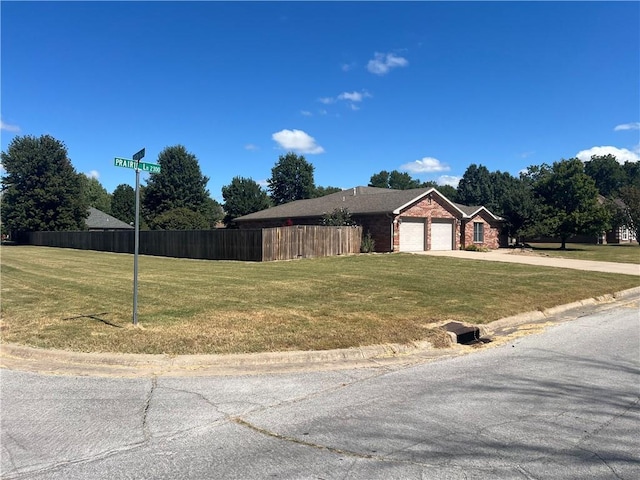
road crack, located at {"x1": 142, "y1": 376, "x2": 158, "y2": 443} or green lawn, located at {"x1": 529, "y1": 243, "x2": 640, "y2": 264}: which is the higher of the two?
green lawn, located at {"x1": 529, "y1": 243, "x2": 640, "y2": 264}

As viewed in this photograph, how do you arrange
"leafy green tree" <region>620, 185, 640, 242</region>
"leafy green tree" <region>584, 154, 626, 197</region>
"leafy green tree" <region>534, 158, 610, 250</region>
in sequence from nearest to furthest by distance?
"leafy green tree" <region>534, 158, 610, 250</region> → "leafy green tree" <region>620, 185, 640, 242</region> → "leafy green tree" <region>584, 154, 626, 197</region>

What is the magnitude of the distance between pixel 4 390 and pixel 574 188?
132 feet

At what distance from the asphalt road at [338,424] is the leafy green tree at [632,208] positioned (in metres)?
49.6

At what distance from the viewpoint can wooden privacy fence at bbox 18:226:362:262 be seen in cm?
2352

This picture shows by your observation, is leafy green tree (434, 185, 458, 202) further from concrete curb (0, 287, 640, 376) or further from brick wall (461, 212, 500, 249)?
concrete curb (0, 287, 640, 376)

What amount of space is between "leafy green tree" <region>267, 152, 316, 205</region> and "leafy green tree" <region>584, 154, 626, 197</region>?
65267 millimetres

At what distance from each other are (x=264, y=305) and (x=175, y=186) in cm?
6259

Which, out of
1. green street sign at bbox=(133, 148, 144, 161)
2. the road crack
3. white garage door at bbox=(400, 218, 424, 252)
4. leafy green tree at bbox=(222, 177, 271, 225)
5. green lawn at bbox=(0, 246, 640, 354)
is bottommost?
the road crack

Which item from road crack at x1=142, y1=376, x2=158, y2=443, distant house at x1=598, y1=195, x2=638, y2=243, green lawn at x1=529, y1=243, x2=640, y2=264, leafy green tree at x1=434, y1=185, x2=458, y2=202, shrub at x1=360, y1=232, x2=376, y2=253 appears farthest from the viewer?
leafy green tree at x1=434, y1=185, x2=458, y2=202

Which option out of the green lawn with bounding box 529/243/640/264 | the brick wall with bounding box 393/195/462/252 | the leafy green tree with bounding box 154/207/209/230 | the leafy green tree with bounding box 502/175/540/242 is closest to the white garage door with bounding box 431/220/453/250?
the brick wall with bounding box 393/195/462/252

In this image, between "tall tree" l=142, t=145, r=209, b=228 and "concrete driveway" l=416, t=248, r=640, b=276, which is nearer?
"concrete driveway" l=416, t=248, r=640, b=276

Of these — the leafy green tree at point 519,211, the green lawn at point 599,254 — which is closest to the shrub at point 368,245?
the green lawn at point 599,254

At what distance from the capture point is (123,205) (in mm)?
83062

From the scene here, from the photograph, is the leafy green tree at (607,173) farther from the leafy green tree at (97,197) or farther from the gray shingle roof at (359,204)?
the leafy green tree at (97,197)
